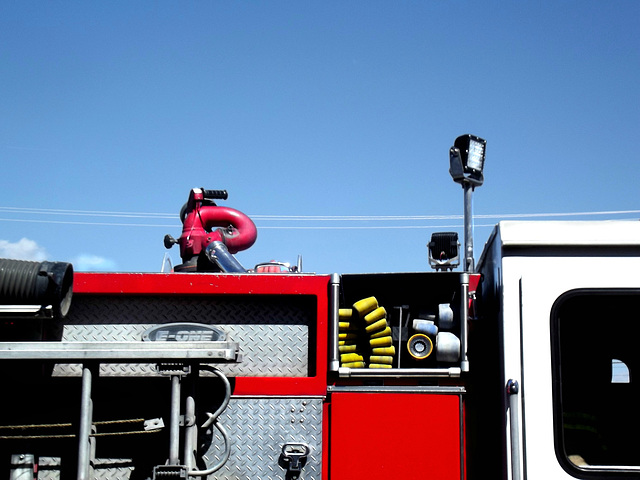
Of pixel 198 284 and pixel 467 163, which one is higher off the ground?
pixel 467 163

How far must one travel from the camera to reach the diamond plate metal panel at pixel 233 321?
455cm

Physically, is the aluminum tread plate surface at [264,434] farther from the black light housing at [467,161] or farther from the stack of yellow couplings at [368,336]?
the black light housing at [467,161]

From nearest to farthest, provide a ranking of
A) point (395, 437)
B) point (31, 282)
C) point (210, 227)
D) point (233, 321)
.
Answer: point (31, 282), point (395, 437), point (233, 321), point (210, 227)

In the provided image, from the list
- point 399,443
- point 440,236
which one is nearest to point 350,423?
point 399,443

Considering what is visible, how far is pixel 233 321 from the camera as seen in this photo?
4.59 m

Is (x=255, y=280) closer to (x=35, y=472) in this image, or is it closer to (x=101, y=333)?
(x=101, y=333)

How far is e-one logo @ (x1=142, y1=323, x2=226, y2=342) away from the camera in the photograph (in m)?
4.51

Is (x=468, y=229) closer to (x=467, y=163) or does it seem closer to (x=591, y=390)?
(x=467, y=163)

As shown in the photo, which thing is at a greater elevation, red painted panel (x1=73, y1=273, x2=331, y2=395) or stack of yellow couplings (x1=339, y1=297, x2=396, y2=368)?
red painted panel (x1=73, y1=273, x2=331, y2=395)

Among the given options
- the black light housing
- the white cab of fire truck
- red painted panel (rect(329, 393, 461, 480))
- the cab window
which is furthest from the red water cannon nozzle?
the cab window

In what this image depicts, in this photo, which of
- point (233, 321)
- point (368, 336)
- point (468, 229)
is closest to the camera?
point (368, 336)

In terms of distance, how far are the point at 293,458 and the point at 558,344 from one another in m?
1.58

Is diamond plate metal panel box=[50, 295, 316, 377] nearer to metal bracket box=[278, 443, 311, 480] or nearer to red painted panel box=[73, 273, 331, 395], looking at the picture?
red painted panel box=[73, 273, 331, 395]

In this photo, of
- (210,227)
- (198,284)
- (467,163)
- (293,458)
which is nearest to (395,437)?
(293,458)
